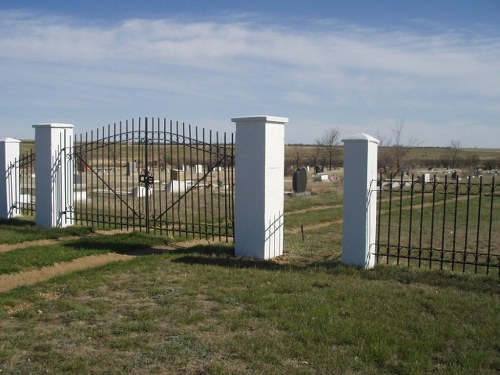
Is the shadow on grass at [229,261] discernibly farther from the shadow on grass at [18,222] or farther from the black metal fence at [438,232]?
the shadow on grass at [18,222]

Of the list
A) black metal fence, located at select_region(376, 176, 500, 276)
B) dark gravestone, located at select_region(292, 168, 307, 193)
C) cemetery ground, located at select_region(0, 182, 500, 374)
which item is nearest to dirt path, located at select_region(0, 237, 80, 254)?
cemetery ground, located at select_region(0, 182, 500, 374)

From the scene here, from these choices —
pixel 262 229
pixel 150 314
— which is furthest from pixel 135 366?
pixel 262 229

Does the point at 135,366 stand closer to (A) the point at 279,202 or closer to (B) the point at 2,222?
(A) the point at 279,202

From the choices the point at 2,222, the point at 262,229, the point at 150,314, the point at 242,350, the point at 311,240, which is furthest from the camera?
the point at 2,222

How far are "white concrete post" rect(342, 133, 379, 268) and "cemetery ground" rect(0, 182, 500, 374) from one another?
32cm

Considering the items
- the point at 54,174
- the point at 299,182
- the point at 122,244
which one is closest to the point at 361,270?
the point at 122,244

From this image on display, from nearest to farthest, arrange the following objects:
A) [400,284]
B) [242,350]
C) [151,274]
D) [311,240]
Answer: [242,350] < [400,284] < [151,274] < [311,240]

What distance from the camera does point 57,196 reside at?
12219mm

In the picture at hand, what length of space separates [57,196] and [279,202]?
5.67 meters

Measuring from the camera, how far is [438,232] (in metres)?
14.7

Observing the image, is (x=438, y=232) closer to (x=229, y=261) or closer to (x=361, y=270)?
(x=361, y=270)

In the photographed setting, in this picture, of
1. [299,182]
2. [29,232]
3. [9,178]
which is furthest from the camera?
[299,182]

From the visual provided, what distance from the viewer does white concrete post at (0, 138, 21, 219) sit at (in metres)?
13.5

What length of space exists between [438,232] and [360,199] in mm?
7445
